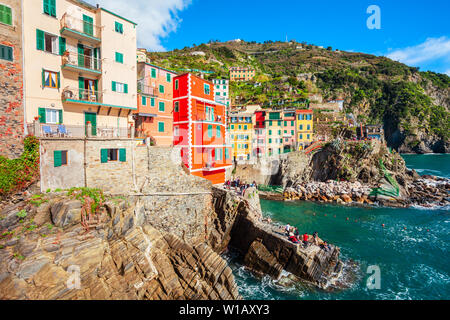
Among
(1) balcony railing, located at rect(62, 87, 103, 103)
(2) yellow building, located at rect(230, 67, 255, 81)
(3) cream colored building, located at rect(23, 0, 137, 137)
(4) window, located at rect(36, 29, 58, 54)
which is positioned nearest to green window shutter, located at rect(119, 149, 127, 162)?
(3) cream colored building, located at rect(23, 0, 137, 137)

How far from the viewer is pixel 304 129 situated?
57.8 metres

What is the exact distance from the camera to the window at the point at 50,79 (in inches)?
706

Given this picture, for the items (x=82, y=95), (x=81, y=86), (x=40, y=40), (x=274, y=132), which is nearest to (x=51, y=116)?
(x=82, y=95)

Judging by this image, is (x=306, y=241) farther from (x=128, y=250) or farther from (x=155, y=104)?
(x=155, y=104)

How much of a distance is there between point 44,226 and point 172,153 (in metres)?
12.5

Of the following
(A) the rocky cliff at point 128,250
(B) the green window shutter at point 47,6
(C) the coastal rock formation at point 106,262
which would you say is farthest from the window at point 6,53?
(C) the coastal rock formation at point 106,262

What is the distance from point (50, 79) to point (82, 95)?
2.49 meters

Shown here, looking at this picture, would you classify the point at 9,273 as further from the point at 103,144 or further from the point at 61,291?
the point at 103,144

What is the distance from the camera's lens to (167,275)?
1658 centimetres

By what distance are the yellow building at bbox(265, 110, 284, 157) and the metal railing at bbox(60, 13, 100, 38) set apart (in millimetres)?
43156

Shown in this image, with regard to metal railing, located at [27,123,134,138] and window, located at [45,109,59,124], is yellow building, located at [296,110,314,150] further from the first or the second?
window, located at [45,109,59,124]

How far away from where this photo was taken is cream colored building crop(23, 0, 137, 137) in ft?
57.0

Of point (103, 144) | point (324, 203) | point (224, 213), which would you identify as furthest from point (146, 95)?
point (324, 203)
